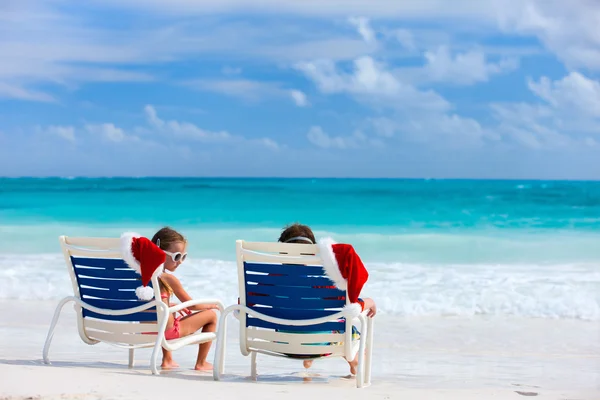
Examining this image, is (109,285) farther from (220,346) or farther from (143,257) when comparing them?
(220,346)

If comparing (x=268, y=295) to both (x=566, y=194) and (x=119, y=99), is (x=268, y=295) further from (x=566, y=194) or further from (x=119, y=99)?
(x=119, y=99)

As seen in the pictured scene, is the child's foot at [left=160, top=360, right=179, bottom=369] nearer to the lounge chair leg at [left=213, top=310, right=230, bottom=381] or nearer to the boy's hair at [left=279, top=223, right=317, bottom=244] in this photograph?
the lounge chair leg at [left=213, top=310, right=230, bottom=381]

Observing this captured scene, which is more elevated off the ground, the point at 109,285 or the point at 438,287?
the point at 109,285

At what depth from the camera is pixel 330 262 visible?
4.13 m

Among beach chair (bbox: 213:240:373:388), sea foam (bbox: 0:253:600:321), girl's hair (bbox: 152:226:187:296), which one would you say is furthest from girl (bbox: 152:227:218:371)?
sea foam (bbox: 0:253:600:321)

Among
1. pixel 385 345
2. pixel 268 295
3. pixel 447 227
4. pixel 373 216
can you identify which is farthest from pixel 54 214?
pixel 268 295

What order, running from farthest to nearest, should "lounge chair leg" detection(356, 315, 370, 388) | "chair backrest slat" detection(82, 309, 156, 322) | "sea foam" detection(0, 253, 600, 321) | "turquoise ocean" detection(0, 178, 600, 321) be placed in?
"turquoise ocean" detection(0, 178, 600, 321), "sea foam" detection(0, 253, 600, 321), "chair backrest slat" detection(82, 309, 156, 322), "lounge chair leg" detection(356, 315, 370, 388)

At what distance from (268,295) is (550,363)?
270cm

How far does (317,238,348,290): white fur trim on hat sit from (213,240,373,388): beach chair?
0.13ft

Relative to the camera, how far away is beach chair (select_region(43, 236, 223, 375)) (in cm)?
453

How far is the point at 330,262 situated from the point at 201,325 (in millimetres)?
1218

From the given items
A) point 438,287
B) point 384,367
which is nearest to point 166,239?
point 384,367

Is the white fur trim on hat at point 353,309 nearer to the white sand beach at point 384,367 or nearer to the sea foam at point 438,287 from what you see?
the white sand beach at point 384,367

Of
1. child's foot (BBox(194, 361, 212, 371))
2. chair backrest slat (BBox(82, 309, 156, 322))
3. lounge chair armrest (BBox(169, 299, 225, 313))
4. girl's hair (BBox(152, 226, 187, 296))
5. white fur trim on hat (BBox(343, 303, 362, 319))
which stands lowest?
child's foot (BBox(194, 361, 212, 371))
